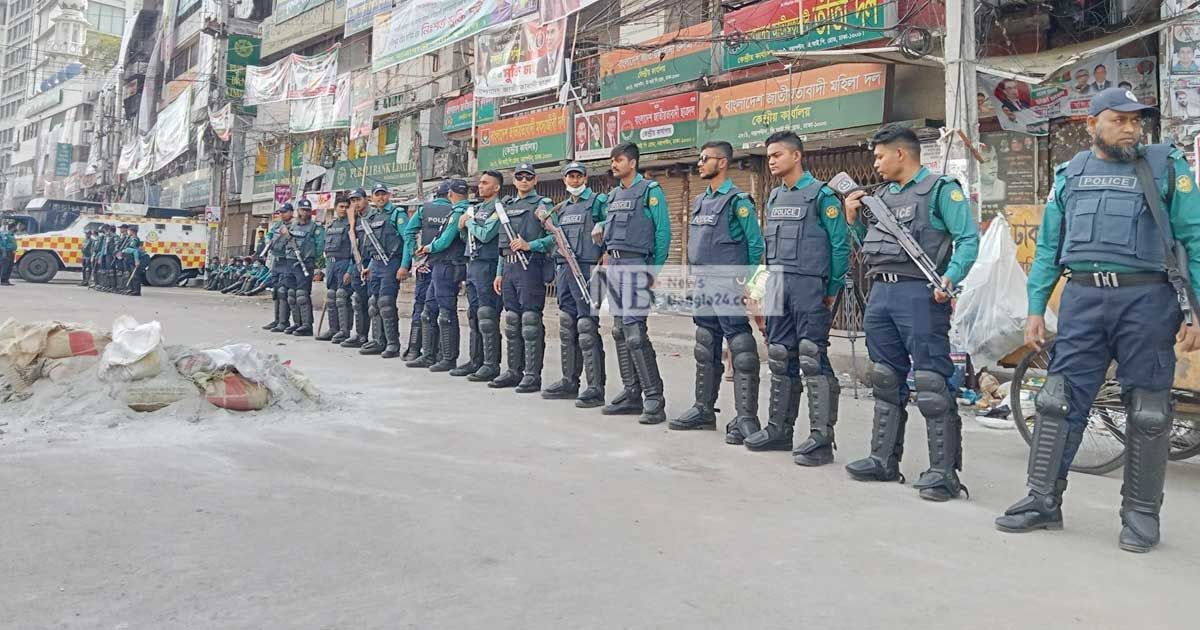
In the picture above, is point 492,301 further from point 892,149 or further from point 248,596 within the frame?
point 248,596

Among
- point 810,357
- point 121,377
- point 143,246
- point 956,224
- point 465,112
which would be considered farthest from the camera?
point 143,246

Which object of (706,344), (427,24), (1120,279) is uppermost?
(427,24)

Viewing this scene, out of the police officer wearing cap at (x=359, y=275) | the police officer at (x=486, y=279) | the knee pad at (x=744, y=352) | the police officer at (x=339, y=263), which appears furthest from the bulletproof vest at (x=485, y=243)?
the police officer at (x=339, y=263)

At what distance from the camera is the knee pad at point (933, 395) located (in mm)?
4180

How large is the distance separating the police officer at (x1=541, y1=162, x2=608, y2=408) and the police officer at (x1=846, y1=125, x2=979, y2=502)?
2525 mm

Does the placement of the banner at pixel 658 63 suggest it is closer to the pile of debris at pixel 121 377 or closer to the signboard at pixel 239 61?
the pile of debris at pixel 121 377

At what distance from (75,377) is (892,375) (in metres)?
4.72

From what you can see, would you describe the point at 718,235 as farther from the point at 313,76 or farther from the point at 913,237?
the point at 313,76

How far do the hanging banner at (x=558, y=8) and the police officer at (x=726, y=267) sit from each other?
8.62 m

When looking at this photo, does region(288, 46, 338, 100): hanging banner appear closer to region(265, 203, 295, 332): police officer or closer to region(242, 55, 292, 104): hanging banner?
region(242, 55, 292, 104): hanging banner

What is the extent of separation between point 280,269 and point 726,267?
8.34 metres

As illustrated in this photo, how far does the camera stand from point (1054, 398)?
3625 mm

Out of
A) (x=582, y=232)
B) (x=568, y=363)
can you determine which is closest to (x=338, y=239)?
(x=568, y=363)

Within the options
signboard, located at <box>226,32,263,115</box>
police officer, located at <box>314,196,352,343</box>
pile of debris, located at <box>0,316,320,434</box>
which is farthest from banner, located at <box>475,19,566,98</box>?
signboard, located at <box>226,32,263,115</box>
